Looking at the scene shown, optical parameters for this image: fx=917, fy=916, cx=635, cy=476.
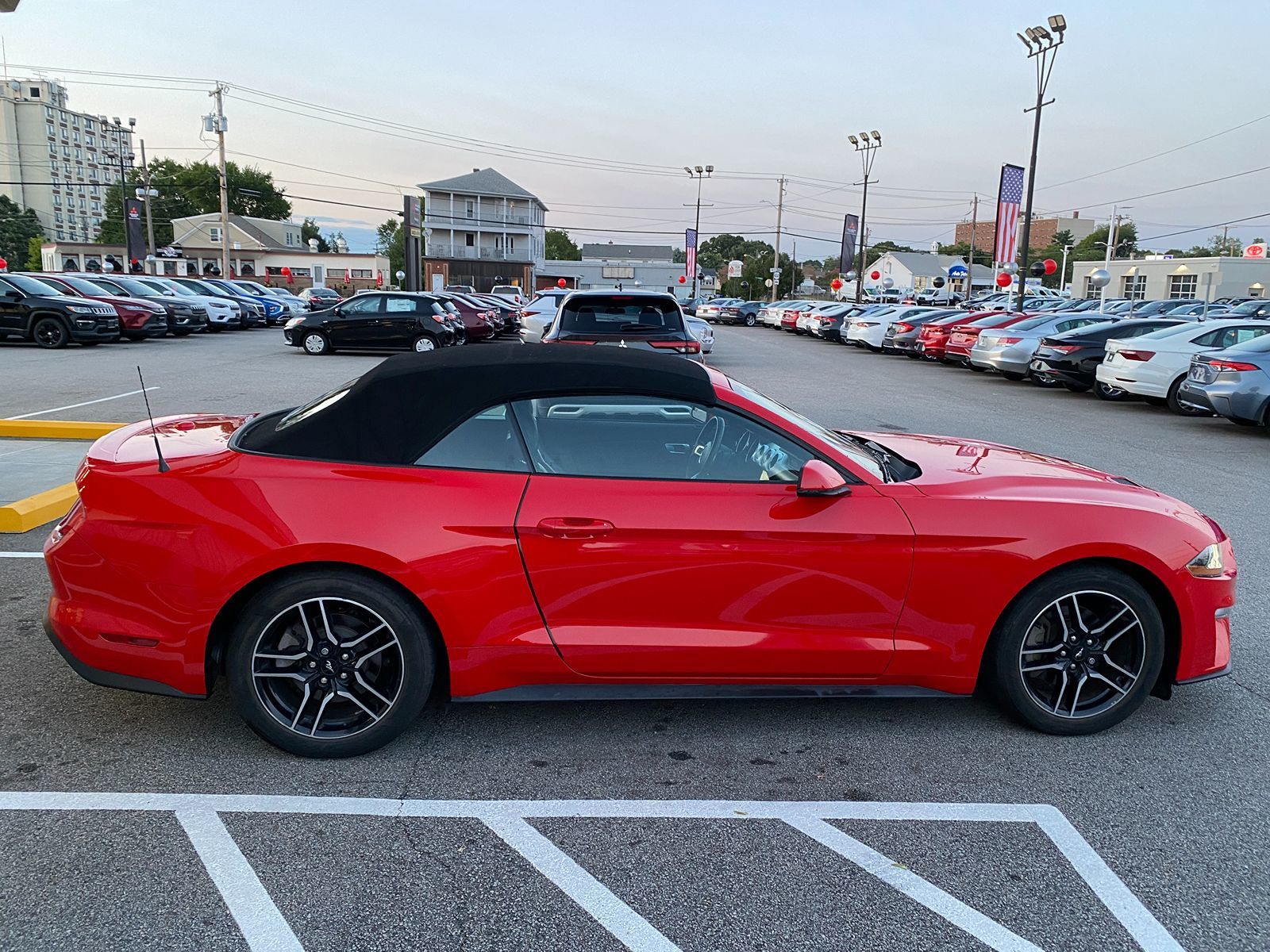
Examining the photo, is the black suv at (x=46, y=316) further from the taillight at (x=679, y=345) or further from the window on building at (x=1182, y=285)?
the window on building at (x=1182, y=285)

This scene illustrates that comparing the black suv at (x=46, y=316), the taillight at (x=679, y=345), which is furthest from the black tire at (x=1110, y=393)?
the black suv at (x=46, y=316)

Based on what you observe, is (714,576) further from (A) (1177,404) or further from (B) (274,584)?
(A) (1177,404)

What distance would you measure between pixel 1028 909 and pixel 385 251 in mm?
163366

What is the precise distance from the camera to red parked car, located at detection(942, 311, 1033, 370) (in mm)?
23422

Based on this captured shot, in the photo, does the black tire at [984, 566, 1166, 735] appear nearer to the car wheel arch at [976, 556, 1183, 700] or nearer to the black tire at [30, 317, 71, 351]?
the car wheel arch at [976, 556, 1183, 700]

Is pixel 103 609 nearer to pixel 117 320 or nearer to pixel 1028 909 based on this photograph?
pixel 1028 909

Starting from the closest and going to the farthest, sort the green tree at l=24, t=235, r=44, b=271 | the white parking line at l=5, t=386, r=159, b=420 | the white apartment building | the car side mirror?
the car side mirror < the white parking line at l=5, t=386, r=159, b=420 < the green tree at l=24, t=235, r=44, b=271 < the white apartment building

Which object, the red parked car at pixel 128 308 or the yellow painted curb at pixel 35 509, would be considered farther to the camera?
the red parked car at pixel 128 308

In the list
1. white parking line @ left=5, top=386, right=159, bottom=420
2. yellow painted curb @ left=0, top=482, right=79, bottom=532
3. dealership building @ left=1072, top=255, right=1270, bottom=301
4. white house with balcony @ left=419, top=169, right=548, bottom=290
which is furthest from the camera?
white house with balcony @ left=419, top=169, right=548, bottom=290

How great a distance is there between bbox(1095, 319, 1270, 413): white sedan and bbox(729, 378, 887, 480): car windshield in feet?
43.1

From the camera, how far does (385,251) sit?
155 meters

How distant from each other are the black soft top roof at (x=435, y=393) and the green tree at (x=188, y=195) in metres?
116

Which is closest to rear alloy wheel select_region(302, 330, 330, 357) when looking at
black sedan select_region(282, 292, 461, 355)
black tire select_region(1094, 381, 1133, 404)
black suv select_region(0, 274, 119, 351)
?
black sedan select_region(282, 292, 461, 355)

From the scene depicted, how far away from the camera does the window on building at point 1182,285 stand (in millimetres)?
70500
